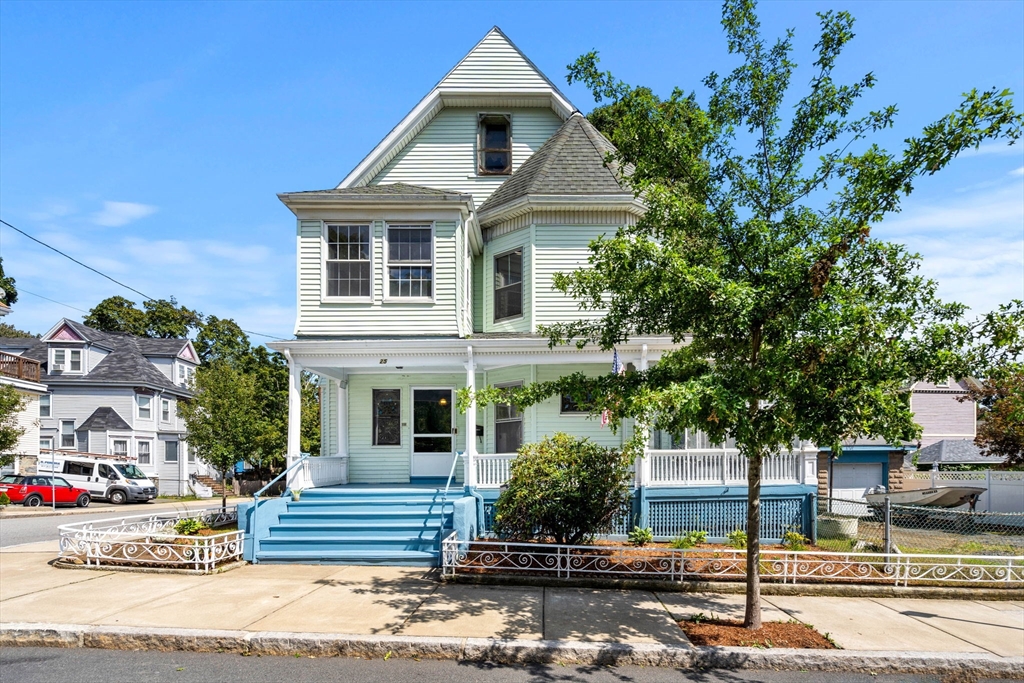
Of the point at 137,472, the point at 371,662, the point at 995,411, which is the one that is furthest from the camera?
the point at 137,472

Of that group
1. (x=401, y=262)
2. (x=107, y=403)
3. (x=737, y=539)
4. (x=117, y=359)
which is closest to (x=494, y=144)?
(x=401, y=262)

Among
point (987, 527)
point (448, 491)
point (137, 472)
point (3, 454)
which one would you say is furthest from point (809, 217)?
point (137, 472)

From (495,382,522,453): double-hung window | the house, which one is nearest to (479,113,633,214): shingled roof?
the house

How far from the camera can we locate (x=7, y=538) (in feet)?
49.1

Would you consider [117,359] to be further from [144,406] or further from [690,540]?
[690,540]

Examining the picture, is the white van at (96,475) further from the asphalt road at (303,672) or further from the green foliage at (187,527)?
the asphalt road at (303,672)

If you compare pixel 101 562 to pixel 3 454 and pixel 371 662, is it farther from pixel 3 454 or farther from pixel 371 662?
pixel 3 454

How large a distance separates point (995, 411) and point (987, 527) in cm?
698

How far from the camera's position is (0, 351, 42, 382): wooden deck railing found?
27594 mm

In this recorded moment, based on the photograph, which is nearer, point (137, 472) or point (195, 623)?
point (195, 623)

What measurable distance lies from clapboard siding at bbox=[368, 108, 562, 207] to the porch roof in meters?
5.59

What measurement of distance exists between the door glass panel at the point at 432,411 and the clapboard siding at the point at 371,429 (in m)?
0.17

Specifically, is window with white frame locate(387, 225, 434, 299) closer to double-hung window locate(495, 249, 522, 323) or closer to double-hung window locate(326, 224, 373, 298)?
double-hung window locate(326, 224, 373, 298)

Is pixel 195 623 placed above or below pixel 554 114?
below
